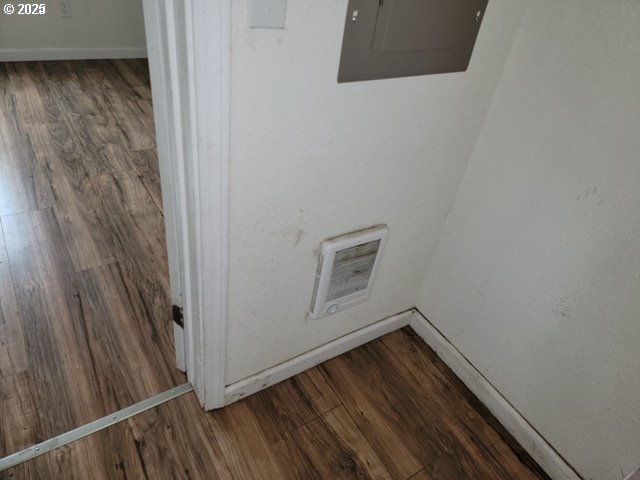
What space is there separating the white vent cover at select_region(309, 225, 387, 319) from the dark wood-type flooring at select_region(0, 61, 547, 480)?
0.94 feet

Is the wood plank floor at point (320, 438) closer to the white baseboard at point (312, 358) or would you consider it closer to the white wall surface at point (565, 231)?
the white baseboard at point (312, 358)

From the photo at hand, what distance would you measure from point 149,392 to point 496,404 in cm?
103

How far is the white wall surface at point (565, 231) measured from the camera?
0.93 metres

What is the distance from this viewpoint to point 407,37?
2.91 ft

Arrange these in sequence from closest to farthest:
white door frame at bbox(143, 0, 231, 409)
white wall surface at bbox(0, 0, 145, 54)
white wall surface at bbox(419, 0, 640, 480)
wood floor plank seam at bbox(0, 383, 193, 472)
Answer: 1. white door frame at bbox(143, 0, 231, 409)
2. white wall surface at bbox(419, 0, 640, 480)
3. wood floor plank seam at bbox(0, 383, 193, 472)
4. white wall surface at bbox(0, 0, 145, 54)

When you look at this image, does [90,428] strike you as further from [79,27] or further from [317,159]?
[79,27]

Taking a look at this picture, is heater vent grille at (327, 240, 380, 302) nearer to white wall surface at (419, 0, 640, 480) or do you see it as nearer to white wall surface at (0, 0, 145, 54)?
white wall surface at (419, 0, 640, 480)

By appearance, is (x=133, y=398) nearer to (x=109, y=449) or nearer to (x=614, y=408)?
(x=109, y=449)

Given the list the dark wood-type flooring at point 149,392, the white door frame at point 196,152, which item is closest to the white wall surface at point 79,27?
the dark wood-type flooring at point 149,392

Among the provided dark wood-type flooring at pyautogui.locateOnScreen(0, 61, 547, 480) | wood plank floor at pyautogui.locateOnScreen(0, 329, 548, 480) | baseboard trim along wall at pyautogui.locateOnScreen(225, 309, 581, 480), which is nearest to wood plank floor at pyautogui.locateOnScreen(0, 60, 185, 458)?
dark wood-type flooring at pyautogui.locateOnScreen(0, 61, 547, 480)

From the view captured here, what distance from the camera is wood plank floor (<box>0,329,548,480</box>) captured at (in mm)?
1137

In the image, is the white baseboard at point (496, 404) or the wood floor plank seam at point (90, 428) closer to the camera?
the wood floor plank seam at point (90, 428)

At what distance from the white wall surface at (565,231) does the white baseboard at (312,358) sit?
0.32 m

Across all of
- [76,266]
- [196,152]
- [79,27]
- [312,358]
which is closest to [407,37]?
[196,152]
